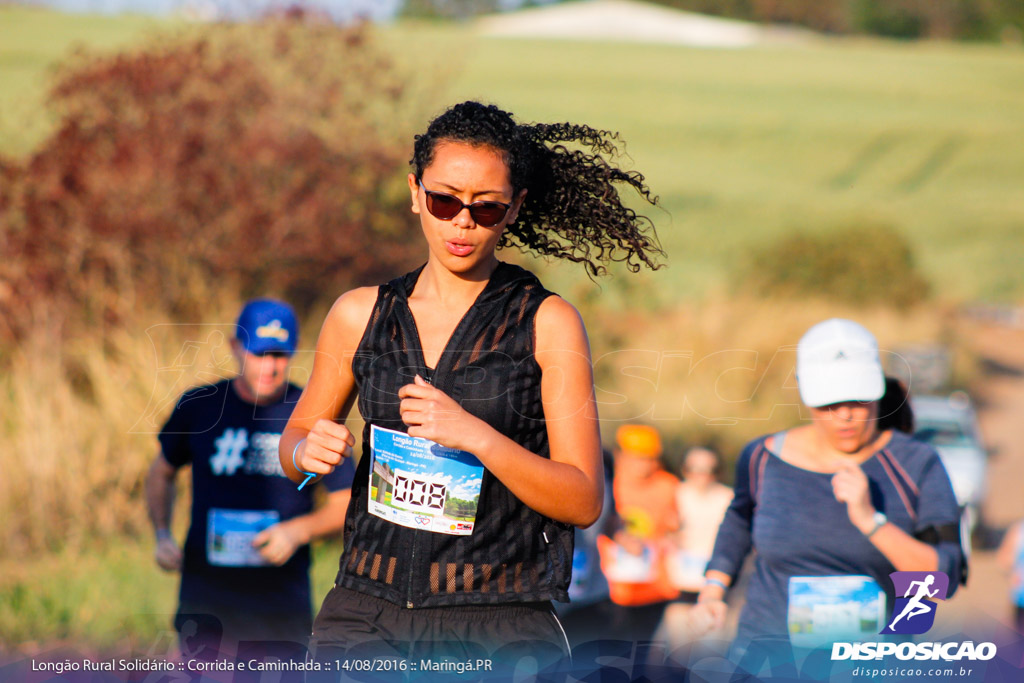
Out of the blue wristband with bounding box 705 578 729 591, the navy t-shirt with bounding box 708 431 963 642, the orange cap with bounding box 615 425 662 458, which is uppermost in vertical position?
the orange cap with bounding box 615 425 662 458

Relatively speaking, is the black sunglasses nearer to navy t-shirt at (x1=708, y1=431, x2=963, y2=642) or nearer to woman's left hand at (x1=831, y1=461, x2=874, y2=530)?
woman's left hand at (x1=831, y1=461, x2=874, y2=530)

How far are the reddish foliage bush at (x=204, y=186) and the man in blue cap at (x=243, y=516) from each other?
18.3 feet

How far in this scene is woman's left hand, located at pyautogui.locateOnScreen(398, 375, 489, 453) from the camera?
2277 mm

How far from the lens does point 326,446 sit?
243cm

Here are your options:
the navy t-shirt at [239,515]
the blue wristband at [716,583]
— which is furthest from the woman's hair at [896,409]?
the navy t-shirt at [239,515]

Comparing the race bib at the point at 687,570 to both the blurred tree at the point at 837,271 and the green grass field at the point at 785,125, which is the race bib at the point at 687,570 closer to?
the blurred tree at the point at 837,271

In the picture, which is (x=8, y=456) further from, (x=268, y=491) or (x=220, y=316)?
(x=268, y=491)

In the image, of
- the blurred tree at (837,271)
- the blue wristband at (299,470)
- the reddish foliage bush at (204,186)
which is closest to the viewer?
the blue wristband at (299,470)

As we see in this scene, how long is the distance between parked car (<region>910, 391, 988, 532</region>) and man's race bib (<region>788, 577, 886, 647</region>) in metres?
6.13

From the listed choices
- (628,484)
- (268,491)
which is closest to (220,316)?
(628,484)

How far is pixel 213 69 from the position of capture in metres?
11.1

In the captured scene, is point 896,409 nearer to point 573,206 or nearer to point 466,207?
point 573,206

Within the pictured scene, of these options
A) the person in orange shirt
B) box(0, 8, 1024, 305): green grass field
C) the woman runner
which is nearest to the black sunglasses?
the woman runner

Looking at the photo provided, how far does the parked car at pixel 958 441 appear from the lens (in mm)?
9453
